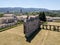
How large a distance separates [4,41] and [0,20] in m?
22.1

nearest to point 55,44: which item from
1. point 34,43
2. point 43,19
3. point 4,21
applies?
point 34,43

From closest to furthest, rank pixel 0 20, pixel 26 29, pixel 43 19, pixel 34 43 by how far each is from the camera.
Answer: pixel 34 43 < pixel 26 29 < pixel 0 20 < pixel 43 19

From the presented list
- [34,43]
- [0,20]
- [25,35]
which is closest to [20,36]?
[25,35]

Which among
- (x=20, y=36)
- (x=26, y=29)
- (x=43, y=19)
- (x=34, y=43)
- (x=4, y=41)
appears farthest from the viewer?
(x=43, y=19)

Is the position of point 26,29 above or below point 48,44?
above

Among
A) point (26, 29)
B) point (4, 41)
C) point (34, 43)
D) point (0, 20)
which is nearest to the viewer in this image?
point (4, 41)

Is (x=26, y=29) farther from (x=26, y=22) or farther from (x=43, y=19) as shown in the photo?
(x=43, y=19)

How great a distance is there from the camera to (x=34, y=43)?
82.5 feet

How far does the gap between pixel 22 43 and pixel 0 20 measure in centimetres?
2296

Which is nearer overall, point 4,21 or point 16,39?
point 16,39

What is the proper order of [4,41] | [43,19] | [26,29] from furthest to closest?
[43,19], [26,29], [4,41]

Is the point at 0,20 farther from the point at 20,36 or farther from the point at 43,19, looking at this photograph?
the point at 43,19

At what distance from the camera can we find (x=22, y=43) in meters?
24.0

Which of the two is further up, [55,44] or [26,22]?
[26,22]
